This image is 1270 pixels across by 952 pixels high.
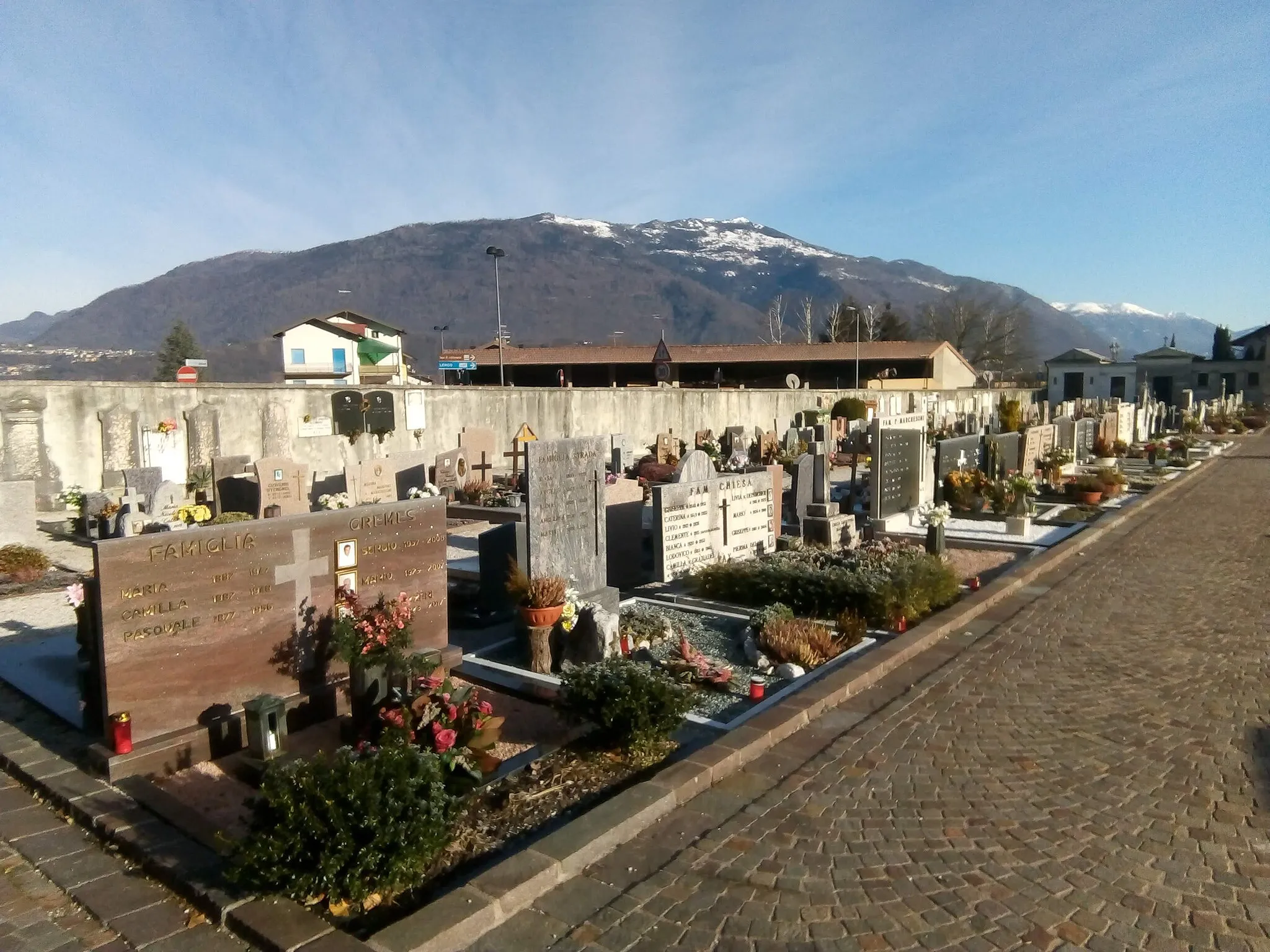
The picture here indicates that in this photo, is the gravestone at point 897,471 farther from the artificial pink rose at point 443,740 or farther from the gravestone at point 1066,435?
the artificial pink rose at point 443,740

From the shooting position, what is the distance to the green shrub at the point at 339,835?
3395 mm

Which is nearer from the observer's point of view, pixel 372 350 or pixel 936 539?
pixel 936 539

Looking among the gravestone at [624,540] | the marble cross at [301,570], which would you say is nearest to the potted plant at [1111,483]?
the gravestone at [624,540]

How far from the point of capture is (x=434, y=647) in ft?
20.9

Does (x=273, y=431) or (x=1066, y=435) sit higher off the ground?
(x=273, y=431)

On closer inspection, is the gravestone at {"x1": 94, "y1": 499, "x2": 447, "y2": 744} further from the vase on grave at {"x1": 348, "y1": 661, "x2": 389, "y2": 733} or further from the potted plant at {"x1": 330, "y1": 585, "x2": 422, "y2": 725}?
the vase on grave at {"x1": 348, "y1": 661, "x2": 389, "y2": 733}

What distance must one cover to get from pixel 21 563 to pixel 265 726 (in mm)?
7331

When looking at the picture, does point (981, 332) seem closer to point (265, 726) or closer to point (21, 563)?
point (21, 563)

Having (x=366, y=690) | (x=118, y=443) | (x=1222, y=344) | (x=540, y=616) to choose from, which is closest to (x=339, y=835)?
(x=366, y=690)

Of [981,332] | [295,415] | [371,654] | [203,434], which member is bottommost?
[371,654]

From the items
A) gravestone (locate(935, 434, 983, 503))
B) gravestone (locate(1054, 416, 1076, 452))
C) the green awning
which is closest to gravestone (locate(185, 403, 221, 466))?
gravestone (locate(935, 434, 983, 503))

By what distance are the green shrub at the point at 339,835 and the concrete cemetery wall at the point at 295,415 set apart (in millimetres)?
13792

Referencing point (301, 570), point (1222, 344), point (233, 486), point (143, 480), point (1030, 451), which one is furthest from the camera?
point (1222, 344)

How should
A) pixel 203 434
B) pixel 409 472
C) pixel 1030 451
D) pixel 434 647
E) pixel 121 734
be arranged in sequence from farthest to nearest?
pixel 1030 451
pixel 409 472
pixel 203 434
pixel 434 647
pixel 121 734
